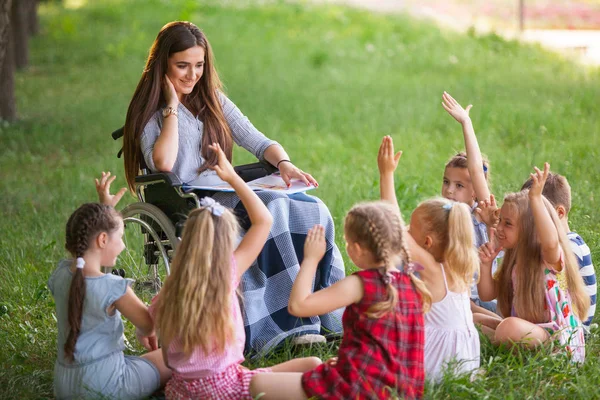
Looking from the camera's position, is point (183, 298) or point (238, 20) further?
point (238, 20)

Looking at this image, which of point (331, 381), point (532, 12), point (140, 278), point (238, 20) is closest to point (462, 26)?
point (532, 12)

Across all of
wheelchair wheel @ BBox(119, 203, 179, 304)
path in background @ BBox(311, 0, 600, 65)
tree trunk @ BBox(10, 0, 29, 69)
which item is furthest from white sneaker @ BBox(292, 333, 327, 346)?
tree trunk @ BBox(10, 0, 29, 69)

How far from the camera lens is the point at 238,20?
694 inches

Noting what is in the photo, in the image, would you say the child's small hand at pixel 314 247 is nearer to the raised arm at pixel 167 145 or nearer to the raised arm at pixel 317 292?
the raised arm at pixel 317 292

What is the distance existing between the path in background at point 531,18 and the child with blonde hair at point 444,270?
996cm

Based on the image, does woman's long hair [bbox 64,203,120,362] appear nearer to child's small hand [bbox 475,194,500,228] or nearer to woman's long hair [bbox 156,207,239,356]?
woman's long hair [bbox 156,207,239,356]

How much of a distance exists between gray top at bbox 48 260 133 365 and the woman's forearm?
713mm

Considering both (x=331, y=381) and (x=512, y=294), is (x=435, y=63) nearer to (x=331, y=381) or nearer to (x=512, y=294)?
(x=512, y=294)

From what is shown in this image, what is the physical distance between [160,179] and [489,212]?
59.1 inches

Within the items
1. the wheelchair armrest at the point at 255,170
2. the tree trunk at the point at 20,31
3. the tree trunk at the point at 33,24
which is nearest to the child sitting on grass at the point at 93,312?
the wheelchair armrest at the point at 255,170

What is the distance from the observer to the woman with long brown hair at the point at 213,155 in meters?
3.87

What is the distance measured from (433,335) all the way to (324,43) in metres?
11.7

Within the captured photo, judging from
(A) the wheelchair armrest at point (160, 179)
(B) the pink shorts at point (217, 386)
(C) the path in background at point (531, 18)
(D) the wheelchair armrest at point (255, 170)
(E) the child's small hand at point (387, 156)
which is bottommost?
(B) the pink shorts at point (217, 386)

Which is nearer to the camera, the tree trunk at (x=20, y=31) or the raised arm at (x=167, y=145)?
the raised arm at (x=167, y=145)
